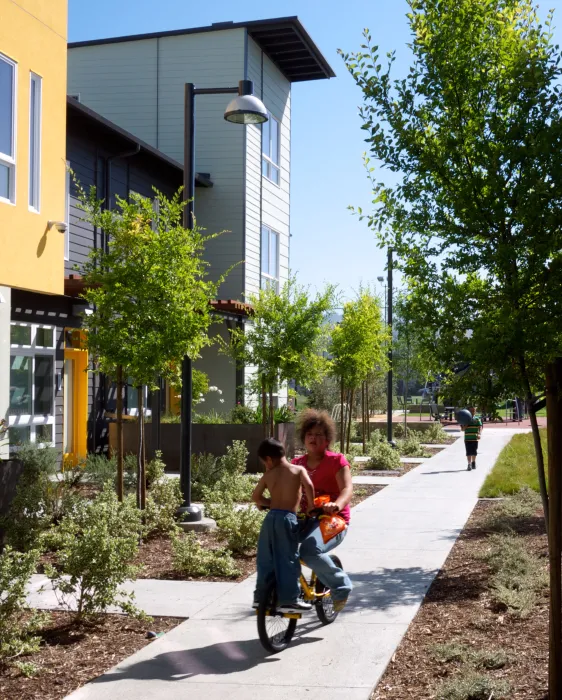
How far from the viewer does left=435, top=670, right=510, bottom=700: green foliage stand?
5.12 m

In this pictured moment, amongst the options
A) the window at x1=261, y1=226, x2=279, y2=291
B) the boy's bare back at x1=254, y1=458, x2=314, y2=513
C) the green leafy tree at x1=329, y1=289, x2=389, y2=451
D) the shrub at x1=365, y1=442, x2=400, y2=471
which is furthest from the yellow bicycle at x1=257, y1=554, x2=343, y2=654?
the window at x1=261, y1=226, x2=279, y2=291

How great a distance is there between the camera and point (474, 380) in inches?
237

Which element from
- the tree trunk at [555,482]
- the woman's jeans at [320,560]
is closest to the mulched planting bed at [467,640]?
the tree trunk at [555,482]

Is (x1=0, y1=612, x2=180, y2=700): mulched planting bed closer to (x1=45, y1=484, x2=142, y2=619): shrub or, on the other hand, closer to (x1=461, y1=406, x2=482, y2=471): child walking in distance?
(x1=45, y1=484, x2=142, y2=619): shrub

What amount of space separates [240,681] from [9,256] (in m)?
6.89

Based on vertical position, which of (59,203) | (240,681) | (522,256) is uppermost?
(59,203)

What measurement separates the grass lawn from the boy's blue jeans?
31.7 feet

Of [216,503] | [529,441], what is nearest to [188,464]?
[216,503]

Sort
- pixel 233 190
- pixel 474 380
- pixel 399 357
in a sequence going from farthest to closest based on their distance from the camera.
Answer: pixel 399 357 < pixel 233 190 < pixel 474 380

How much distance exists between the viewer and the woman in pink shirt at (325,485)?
6406 millimetres

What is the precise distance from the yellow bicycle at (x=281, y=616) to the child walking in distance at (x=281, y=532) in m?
0.05

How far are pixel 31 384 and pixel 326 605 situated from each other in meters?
11.2

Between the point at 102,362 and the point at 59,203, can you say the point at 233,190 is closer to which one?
the point at 59,203

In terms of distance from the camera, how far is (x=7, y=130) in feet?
35.9
